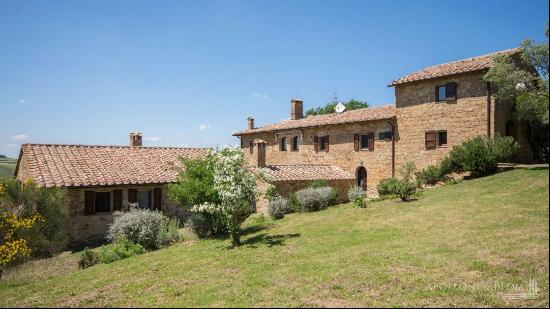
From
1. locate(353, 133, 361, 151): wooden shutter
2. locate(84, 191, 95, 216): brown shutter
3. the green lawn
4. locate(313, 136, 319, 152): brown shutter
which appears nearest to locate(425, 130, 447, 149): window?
locate(353, 133, 361, 151): wooden shutter

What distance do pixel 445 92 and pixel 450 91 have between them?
0.27m

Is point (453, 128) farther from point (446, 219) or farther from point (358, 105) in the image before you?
point (358, 105)

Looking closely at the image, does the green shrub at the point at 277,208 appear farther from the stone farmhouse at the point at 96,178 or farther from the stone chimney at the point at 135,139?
the stone chimney at the point at 135,139

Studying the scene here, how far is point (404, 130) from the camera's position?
72.7 ft

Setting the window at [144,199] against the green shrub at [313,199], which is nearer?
the green shrub at [313,199]

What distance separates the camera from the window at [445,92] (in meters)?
20.0

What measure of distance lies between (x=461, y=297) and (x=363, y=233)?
570cm

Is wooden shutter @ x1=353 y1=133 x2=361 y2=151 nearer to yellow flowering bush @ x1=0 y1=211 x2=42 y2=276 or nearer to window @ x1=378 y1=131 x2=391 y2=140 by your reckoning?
window @ x1=378 y1=131 x2=391 y2=140

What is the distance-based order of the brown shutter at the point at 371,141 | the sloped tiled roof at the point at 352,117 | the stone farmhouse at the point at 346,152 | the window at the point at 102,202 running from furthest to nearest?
the brown shutter at the point at 371,141 < the sloped tiled roof at the point at 352,117 < the window at the point at 102,202 < the stone farmhouse at the point at 346,152

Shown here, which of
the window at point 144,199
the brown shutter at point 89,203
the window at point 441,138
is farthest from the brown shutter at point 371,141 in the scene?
the brown shutter at point 89,203

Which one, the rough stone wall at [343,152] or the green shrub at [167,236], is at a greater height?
the rough stone wall at [343,152]

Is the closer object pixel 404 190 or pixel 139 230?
pixel 139 230

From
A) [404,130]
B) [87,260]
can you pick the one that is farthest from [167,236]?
[404,130]

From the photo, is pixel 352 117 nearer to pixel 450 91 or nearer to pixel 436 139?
pixel 436 139
